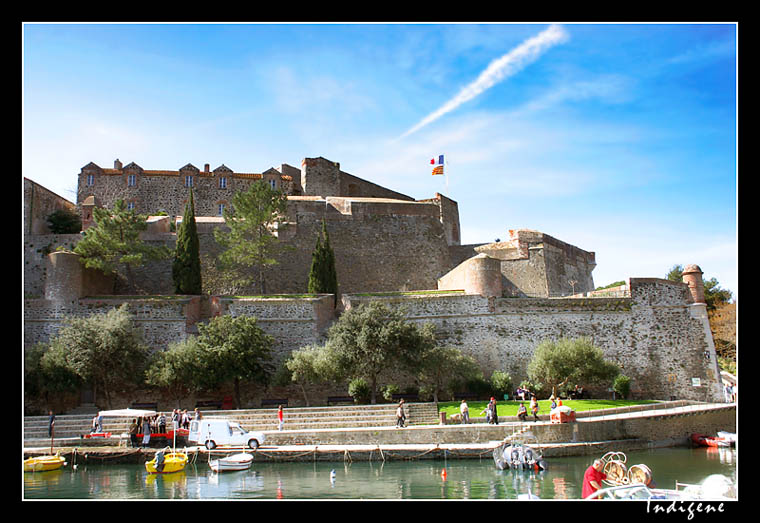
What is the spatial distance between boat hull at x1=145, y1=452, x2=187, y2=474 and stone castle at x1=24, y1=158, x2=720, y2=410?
10.3m

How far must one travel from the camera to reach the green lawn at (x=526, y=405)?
23858mm

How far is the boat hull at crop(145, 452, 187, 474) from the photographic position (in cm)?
1902

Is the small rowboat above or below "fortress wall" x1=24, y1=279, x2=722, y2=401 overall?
below

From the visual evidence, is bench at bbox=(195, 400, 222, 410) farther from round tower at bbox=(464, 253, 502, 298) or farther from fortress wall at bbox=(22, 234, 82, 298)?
round tower at bbox=(464, 253, 502, 298)

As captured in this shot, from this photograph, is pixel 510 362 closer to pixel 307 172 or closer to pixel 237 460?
pixel 237 460

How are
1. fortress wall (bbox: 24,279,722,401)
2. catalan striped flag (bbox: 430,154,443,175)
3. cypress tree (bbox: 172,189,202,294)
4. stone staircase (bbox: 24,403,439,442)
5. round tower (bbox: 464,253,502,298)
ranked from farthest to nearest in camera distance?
catalan striped flag (bbox: 430,154,443,175)
cypress tree (bbox: 172,189,202,294)
round tower (bbox: 464,253,502,298)
fortress wall (bbox: 24,279,722,401)
stone staircase (bbox: 24,403,439,442)

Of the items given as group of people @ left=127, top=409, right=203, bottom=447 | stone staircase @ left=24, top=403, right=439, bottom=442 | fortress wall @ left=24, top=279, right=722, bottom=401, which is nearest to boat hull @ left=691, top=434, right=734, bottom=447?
fortress wall @ left=24, top=279, right=722, bottom=401

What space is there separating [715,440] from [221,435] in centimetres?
1737

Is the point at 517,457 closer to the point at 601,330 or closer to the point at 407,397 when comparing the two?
the point at 407,397

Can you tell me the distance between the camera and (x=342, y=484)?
16.5m

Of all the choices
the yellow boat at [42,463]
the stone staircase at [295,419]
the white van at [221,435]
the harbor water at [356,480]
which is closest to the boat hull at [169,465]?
the harbor water at [356,480]

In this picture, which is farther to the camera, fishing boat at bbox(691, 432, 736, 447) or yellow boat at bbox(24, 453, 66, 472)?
fishing boat at bbox(691, 432, 736, 447)
